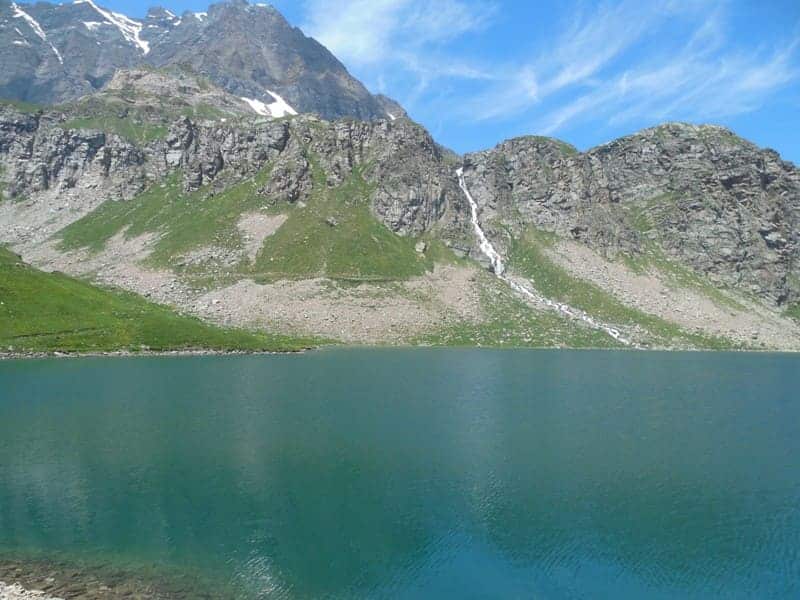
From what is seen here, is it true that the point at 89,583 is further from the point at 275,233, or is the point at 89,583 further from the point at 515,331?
the point at 275,233

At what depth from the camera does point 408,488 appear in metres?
35.0

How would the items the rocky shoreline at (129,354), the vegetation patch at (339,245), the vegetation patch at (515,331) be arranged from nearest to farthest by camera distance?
1. the rocky shoreline at (129,354)
2. the vegetation patch at (515,331)
3. the vegetation patch at (339,245)

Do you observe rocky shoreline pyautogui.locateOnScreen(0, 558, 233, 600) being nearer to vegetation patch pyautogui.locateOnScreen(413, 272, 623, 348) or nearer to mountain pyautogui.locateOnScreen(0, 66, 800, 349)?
mountain pyautogui.locateOnScreen(0, 66, 800, 349)

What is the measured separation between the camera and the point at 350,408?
192ft

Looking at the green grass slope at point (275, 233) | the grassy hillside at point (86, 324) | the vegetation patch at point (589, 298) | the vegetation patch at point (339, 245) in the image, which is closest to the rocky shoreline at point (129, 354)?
the grassy hillside at point (86, 324)

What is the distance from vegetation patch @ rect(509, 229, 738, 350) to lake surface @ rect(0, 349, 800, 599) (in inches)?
3295

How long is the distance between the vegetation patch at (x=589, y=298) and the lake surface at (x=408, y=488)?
83.7 metres

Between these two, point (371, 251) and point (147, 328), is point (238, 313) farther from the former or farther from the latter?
point (371, 251)

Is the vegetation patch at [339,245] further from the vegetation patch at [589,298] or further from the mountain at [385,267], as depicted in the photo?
the vegetation patch at [589,298]

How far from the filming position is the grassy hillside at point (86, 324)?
326 ft

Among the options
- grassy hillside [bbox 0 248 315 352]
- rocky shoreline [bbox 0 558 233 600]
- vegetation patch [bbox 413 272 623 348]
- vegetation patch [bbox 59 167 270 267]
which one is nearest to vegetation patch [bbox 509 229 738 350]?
vegetation patch [bbox 413 272 623 348]

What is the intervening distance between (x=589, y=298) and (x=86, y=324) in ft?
413

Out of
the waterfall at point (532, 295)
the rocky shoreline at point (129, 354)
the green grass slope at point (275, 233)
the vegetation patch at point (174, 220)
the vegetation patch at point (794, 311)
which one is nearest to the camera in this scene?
the rocky shoreline at point (129, 354)

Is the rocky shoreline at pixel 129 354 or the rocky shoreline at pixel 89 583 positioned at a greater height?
the rocky shoreline at pixel 129 354
